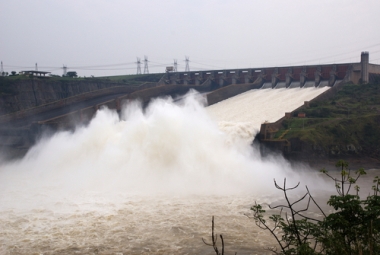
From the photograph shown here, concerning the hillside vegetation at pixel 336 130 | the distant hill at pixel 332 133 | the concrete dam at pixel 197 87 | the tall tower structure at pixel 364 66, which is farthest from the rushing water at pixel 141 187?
the tall tower structure at pixel 364 66

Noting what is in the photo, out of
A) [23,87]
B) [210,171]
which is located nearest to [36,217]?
[210,171]

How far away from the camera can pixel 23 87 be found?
39406 millimetres

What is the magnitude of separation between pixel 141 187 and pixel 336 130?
14.6 metres

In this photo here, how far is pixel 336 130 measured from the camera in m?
27.6

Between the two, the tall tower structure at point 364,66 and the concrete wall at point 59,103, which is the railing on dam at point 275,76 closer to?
the tall tower structure at point 364,66

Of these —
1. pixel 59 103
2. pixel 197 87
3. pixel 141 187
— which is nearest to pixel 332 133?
pixel 141 187

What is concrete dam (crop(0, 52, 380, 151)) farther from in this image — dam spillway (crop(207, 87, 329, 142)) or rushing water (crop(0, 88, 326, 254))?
rushing water (crop(0, 88, 326, 254))

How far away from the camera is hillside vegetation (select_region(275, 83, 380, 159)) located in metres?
26.3

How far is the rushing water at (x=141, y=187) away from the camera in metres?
12.0

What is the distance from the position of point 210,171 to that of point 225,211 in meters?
5.50

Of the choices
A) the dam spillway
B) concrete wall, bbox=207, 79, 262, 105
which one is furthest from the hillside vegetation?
concrete wall, bbox=207, 79, 262, 105

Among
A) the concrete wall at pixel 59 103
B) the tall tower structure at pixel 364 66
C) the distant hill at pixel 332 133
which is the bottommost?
the distant hill at pixel 332 133

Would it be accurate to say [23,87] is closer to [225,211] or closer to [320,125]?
[320,125]

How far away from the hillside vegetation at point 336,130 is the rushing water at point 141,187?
7.12 ft
